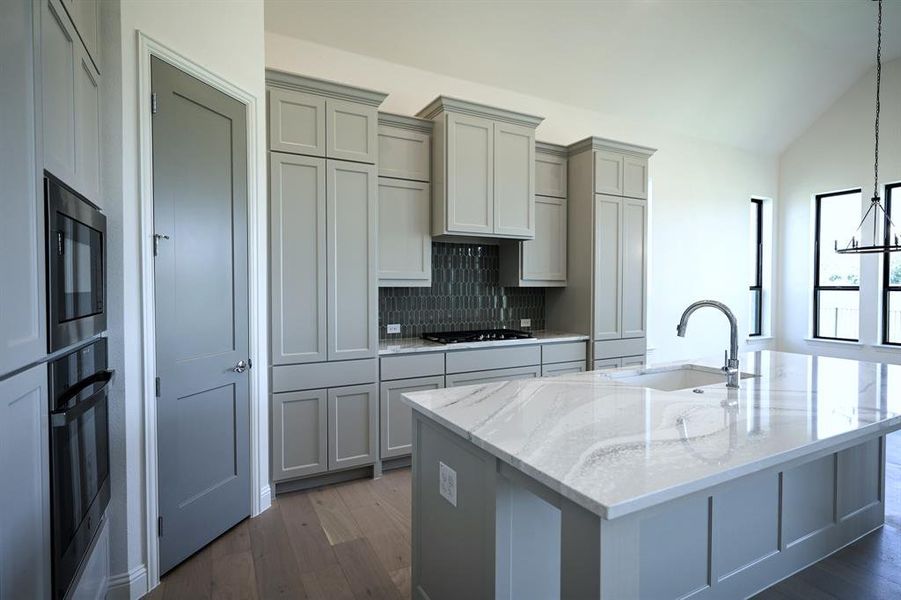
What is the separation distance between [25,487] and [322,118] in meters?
2.55

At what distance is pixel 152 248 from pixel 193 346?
50cm

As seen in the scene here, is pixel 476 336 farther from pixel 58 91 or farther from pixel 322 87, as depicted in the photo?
pixel 58 91

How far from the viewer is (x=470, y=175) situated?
146 inches

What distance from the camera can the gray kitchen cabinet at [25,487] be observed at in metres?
1.08

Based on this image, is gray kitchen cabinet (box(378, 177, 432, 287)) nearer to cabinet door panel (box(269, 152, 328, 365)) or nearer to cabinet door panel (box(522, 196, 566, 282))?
cabinet door panel (box(269, 152, 328, 365))

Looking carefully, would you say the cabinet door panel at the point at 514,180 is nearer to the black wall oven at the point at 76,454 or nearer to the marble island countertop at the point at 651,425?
the marble island countertop at the point at 651,425

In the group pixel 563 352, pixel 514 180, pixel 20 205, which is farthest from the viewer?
pixel 563 352

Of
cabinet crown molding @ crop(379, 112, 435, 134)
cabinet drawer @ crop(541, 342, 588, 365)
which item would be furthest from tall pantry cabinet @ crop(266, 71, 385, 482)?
cabinet drawer @ crop(541, 342, 588, 365)

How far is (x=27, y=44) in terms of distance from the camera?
1207 mm

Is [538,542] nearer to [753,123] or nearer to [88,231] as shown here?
[88,231]

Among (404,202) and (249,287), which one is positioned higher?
(404,202)

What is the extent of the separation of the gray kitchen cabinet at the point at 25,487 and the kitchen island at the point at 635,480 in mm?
1098

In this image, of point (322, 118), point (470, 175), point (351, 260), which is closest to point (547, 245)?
point (470, 175)

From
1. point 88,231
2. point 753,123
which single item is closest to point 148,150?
point 88,231
